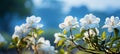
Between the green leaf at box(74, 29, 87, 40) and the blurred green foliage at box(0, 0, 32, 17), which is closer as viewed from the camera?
the green leaf at box(74, 29, 87, 40)

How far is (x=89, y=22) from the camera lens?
2.83 feet

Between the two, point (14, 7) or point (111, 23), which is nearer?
point (111, 23)

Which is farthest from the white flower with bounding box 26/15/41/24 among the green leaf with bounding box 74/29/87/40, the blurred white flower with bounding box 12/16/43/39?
the green leaf with bounding box 74/29/87/40

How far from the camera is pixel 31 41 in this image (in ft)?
2.92

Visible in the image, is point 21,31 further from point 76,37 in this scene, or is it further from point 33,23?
point 76,37

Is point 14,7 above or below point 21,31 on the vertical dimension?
above

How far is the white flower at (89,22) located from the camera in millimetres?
847

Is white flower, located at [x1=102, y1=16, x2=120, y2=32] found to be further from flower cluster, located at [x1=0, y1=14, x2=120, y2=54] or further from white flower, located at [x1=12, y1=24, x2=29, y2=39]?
white flower, located at [x1=12, y1=24, x2=29, y2=39]

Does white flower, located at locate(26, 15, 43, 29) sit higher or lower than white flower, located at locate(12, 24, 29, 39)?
higher

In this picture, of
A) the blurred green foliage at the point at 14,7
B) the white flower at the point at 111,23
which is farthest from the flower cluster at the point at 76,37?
the blurred green foliage at the point at 14,7

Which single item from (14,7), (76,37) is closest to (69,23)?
(76,37)

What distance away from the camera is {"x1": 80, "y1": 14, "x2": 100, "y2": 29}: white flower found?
0.85 meters

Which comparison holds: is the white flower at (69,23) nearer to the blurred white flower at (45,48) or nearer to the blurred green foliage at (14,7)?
the blurred white flower at (45,48)

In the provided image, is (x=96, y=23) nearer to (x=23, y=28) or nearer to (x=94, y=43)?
(x=94, y=43)
